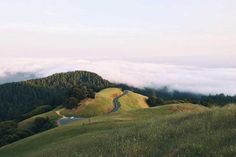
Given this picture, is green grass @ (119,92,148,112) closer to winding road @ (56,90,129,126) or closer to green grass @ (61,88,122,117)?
winding road @ (56,90,129,126)

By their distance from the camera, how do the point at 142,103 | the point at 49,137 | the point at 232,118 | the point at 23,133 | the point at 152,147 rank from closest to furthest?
the point at 152,147
the point at 232,118
the point at 49,137
the point at 23,133
the point at 142,103

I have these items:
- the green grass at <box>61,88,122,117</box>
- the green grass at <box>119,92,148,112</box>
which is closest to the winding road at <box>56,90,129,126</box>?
the green grass at <box>61,88,122,117</box>

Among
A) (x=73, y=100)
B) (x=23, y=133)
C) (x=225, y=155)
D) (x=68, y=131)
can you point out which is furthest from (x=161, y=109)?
(x=225, y=155)

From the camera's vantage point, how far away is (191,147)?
18.7 metres

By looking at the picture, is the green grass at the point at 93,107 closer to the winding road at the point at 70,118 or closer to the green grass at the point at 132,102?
the winding road at the point at 70,118

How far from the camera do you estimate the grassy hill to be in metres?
140

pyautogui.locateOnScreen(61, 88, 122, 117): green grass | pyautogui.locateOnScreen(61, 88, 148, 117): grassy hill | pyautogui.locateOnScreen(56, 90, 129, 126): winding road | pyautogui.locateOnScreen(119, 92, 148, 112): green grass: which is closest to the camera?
pyautogui.locateOnScreen(56, 90, 129, 126): winding road

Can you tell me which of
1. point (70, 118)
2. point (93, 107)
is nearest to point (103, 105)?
point (93, 107)

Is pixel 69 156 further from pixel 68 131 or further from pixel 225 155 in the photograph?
pixel 68 131

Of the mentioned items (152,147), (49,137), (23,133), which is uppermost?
(152,147)

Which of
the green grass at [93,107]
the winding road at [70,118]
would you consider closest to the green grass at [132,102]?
the winding road at [70,118]

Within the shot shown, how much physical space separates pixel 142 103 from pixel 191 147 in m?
147

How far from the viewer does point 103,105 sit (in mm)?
148000

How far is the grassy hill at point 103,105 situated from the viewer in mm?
140012
